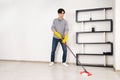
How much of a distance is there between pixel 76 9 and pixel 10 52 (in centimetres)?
252

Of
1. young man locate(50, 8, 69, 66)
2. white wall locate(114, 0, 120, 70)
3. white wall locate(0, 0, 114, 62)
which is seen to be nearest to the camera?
white wall locate(114, 0, 120, 70)

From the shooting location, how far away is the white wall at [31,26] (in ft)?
12.8

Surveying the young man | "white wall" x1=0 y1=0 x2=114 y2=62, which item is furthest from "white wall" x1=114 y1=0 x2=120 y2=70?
the young man

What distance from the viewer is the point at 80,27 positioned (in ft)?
12.6

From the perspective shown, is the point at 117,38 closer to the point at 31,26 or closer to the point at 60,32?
the point at 60,32

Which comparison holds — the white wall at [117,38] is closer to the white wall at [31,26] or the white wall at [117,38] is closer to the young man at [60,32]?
the white wall at [31,26]

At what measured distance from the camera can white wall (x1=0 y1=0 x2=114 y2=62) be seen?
12.8 feet

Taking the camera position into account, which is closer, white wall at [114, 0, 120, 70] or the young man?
white wall at [114, 0, 120, 70]

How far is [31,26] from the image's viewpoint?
4.26 m

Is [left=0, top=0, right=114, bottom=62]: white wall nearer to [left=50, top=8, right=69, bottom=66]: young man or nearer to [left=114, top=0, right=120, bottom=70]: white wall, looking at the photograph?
[left=50, top=8, right=69, bottom=66]: young man

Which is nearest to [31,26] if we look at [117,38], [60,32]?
[60,32]

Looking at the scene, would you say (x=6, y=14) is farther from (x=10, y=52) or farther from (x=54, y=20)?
(x=54, y=20)


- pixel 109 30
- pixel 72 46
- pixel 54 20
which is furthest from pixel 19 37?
pixel 109 30

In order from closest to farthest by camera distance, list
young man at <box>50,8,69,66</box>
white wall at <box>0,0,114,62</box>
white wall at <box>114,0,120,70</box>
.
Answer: white wall at <box>114,0,120,70</box> < young man at <box>50,8,69,66</box> < white wall at <box>0,0,114,62</box>
